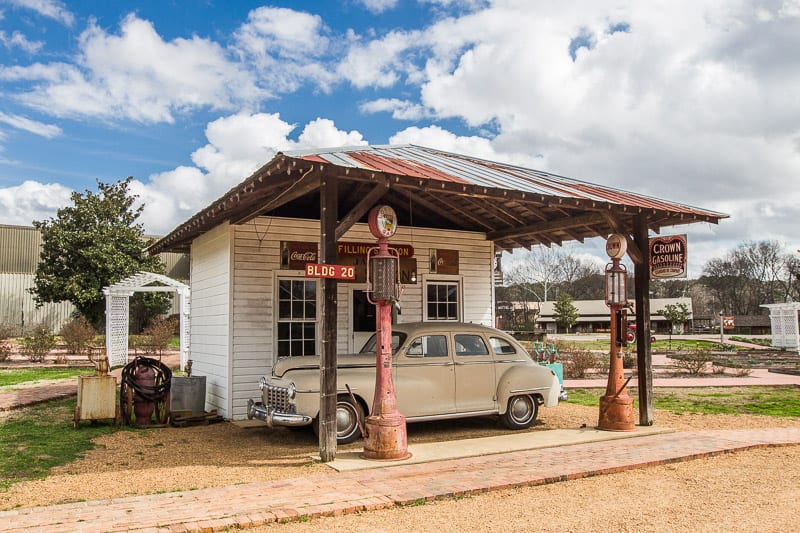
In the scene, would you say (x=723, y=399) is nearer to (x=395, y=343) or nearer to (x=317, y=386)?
(x=395, y=343)

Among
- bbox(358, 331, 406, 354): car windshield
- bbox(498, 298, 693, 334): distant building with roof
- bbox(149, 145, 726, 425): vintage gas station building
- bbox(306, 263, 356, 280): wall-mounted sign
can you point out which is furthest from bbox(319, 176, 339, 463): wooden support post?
bbox(498, 298, 693, 334): distant building with roof

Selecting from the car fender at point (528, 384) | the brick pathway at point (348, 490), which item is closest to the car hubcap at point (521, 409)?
the car fender at point (528, 384)

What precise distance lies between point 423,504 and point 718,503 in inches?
106

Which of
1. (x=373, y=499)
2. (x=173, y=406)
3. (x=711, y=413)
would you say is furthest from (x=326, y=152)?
(x=711, y=413)

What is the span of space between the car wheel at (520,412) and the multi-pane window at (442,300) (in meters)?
3.00

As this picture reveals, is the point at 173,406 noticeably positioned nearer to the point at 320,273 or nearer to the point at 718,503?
the point at 320,273

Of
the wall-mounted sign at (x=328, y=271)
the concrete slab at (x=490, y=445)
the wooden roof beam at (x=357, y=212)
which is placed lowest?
the concrete slab at (x=490, y=445)

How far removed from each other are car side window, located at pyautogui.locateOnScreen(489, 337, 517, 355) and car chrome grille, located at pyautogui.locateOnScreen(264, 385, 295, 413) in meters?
3.19

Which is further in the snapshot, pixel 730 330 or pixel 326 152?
pixel 730 330

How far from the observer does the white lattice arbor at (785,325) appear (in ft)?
109

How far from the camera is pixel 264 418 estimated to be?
848 cm

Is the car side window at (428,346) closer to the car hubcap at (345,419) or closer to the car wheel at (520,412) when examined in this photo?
the car hubcap at (345,419)

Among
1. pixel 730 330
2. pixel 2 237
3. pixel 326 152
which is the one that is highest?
pixel 2 237

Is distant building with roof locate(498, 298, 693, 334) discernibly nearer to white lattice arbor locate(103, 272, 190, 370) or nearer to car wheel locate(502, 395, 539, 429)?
white lattice arbor locate(103, 272, 190, 370)
